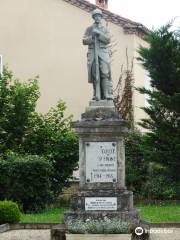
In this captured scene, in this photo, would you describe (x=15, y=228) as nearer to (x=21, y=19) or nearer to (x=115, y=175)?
(x=115, y=175)

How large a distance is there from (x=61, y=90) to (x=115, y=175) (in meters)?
15.1

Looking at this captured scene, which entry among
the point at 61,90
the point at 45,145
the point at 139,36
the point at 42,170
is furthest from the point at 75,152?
the point at 139,36

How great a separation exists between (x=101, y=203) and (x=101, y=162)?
2.94ft

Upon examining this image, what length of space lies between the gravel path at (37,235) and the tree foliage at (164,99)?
8.65m

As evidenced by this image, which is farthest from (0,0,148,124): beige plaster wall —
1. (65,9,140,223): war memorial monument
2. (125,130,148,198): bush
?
(65,9,140,223): war memorial monument

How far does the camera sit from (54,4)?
2911cm

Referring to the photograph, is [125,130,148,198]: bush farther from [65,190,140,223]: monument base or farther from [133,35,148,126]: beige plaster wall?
[65,190,140,223]: monument base

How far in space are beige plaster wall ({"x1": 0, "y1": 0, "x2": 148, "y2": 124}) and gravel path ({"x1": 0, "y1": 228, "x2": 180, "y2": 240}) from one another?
1462cm

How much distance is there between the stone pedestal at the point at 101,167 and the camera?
13.9 meters

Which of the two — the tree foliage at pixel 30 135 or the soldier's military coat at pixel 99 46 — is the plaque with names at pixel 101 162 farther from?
the tree foliage at pixel 30 135

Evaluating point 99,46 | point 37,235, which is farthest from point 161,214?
point 99,46

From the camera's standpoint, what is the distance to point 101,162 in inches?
554

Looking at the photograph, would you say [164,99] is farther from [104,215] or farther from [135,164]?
[104,215]

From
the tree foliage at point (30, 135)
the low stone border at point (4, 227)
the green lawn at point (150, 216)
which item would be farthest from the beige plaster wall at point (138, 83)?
the low stone border at point (4, 227)
